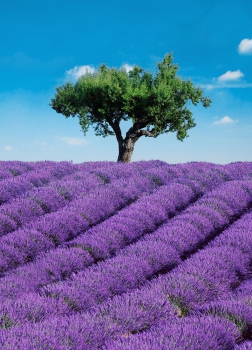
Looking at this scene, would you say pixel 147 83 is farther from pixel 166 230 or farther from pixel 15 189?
pixel 166 230

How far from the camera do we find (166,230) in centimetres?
837

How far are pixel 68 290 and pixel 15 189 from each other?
6.46 m

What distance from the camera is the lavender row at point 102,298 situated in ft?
16.0

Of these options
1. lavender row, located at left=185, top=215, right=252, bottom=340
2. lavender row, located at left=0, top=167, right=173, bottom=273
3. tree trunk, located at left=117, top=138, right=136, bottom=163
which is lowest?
lavender row, located at left=185, top=215, right=252, bottom=340

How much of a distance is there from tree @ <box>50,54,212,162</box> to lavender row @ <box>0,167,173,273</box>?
51.1 feet

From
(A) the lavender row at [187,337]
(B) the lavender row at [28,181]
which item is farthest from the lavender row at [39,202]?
(A) the lavender row at [187,337]

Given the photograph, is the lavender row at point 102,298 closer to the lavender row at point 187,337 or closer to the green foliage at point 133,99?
the lavender row at point 187,337

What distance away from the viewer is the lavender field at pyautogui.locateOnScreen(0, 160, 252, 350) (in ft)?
14.3

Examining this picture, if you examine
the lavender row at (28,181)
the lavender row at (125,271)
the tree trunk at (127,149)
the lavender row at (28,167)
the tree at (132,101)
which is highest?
the tree at (132,101)

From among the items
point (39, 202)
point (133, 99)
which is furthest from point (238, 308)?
point (133, 99)

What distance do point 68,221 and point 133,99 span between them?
18698 mm

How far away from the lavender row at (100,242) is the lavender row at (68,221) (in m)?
0.42

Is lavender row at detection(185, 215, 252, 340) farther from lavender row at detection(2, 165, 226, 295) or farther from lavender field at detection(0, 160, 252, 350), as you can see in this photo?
lavender row at detection(2, 165, 226, 295)

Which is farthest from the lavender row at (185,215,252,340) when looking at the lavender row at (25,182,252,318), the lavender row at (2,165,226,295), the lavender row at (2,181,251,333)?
the lavender row at (2,165,226,295)
